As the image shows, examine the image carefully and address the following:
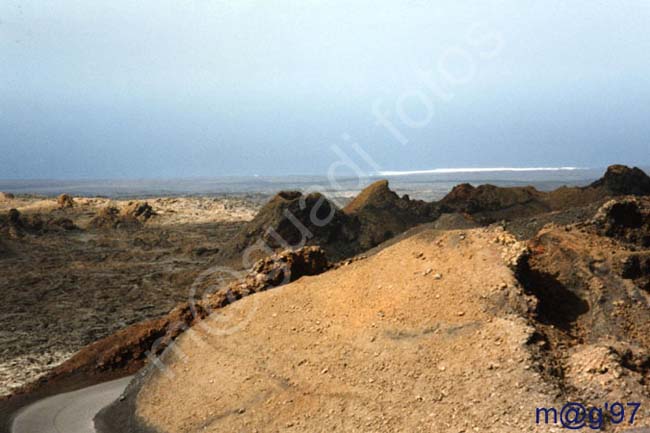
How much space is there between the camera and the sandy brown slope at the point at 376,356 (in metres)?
4.79

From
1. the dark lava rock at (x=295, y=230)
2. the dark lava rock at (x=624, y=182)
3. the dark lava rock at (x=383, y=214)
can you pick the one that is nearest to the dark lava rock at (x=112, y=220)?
the dark lava rock at (x=295, y=230)

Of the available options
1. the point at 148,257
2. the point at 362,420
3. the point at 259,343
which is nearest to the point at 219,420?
the point at 259,343

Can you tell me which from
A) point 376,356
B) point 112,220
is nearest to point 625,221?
point 376,356

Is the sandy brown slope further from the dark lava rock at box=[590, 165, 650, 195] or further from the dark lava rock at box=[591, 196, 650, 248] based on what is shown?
the dark lava rock at box=[590, 165, 650, 195]

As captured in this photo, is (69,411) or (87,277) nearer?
(69,411)

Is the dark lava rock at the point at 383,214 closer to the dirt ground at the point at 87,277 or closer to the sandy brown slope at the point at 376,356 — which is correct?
the dirt ground at the point at 87,277

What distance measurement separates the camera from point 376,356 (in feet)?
17.6

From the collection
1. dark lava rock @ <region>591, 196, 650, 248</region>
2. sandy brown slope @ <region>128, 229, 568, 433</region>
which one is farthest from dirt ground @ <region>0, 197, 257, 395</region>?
dark lava rock @ <region>591, 196, 650, 248</region>

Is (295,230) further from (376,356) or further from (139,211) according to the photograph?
(139,211)

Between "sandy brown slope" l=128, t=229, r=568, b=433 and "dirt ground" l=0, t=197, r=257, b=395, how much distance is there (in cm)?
364

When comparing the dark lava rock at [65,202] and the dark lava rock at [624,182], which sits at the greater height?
the dark lava rock at [624,182]

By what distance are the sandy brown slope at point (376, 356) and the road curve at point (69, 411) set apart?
2.09 ft

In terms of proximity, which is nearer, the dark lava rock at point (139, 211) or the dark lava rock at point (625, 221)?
the dark lava rock at point (625, 221)

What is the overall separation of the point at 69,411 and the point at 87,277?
34.4 feet
